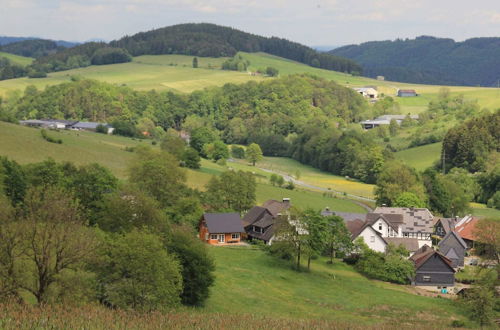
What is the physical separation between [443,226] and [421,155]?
58068 millimetres

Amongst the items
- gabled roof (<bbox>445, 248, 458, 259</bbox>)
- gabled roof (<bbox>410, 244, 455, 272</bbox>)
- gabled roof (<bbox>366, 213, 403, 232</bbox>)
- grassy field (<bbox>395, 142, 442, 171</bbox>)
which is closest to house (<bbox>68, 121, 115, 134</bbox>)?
grassy field (<bbox>395, 142, 442, 171</bbox>)

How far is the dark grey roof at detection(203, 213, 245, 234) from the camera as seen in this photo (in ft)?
181

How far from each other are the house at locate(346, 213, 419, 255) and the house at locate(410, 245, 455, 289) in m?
5.62

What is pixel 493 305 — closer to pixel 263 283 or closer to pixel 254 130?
pixel 263 283

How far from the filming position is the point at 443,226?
223 ft

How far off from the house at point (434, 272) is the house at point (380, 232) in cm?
562

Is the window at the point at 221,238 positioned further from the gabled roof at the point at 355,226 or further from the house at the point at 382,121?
the house at the point at 382,121

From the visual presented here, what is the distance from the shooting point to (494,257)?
52.9 meters

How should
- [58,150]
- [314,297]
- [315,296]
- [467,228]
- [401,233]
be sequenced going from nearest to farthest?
[314,297]
[315,296]
[401,233]
[467,228]
[58,150]

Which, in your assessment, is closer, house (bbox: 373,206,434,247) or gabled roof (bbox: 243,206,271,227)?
gabled roof (bbox: 243,206,271,227)

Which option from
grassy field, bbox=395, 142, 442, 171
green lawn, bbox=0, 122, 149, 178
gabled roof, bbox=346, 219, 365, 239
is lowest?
grassy field, bbox=395, 142, 442, 171

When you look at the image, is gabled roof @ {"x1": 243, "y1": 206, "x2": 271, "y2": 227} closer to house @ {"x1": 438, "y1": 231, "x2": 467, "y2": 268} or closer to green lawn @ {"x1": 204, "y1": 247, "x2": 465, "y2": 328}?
green lawn @ {"x1": 204, "y1": 247, "x2": 465, "y2": 328}

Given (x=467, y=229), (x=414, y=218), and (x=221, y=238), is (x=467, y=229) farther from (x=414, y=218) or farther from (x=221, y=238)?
(x=221, y=238)

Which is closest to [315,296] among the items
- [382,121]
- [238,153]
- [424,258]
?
[424,258]
